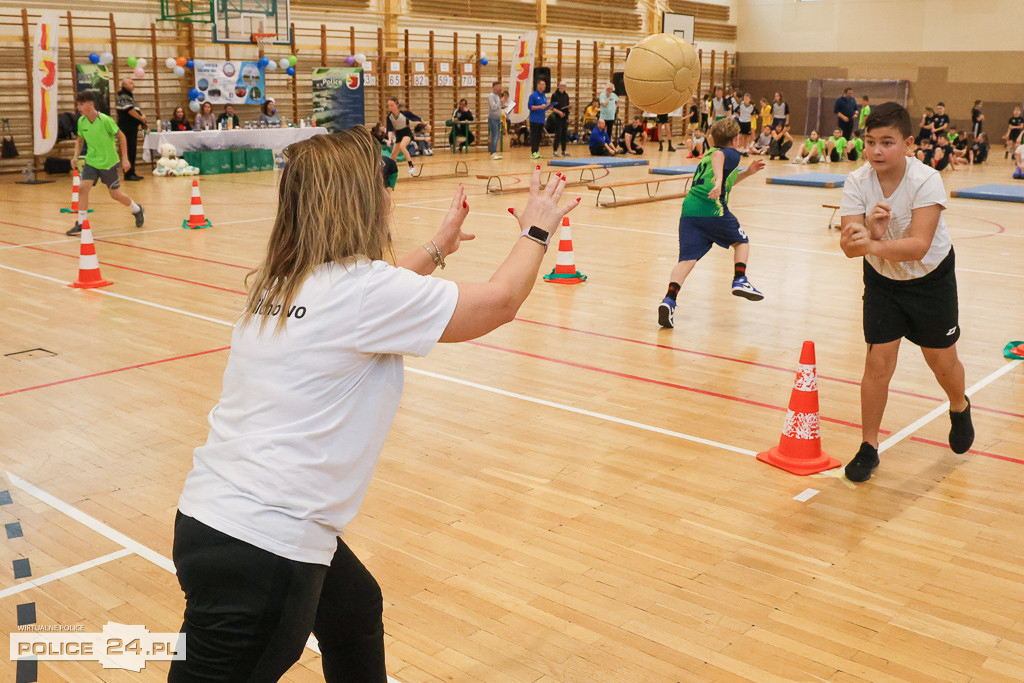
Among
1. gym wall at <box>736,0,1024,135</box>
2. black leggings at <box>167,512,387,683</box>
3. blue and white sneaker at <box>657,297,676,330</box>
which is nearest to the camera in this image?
black leggings at <box>167,512,387,683</box>

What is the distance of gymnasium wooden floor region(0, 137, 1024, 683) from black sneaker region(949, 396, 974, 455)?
9cm

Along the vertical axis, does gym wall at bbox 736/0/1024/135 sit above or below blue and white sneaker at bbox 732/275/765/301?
above

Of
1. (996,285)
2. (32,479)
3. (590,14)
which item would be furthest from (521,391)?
(590,14)

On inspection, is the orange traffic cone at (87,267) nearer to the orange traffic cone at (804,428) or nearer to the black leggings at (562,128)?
the orange traffic cone at (804,428)

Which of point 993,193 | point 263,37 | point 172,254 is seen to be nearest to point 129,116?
point 263,37

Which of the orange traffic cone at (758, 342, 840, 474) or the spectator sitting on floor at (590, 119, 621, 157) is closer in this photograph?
the orange traffic cone at (758, 342, 840, 474)

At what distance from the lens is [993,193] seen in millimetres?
15688

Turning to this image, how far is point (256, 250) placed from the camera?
10852 millimetres

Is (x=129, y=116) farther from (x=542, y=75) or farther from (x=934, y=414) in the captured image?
(x=934, y=414)

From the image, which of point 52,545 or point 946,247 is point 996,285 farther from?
point 52,545

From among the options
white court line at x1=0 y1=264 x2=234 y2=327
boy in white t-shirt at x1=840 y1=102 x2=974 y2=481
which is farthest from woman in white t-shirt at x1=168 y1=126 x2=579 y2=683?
white court line at x1=0 y1=264 x2=234 y2=327

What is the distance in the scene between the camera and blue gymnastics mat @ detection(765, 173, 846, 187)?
17547 mm

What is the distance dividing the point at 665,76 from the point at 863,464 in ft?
24.3

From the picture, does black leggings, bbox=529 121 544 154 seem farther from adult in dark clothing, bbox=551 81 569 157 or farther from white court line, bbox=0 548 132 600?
white court line, bbox=0 548 132 600
